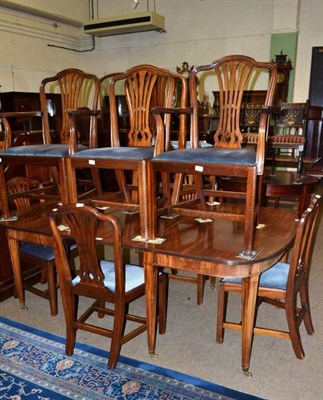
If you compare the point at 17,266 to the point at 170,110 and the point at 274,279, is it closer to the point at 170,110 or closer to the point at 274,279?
the point at 170,110

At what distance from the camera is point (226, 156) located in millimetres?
1808

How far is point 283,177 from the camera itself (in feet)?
12.9

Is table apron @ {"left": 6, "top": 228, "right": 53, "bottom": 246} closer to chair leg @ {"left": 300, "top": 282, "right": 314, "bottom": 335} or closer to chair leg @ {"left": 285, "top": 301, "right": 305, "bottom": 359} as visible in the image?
chair leg @ {"left": 285, "top": 301, "right": 305, "bottom": 359}

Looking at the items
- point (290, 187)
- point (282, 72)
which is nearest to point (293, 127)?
point (290, 187)

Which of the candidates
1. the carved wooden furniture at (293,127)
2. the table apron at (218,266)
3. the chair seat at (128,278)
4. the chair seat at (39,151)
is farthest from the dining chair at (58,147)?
the carved wooden furniture at (293,127)

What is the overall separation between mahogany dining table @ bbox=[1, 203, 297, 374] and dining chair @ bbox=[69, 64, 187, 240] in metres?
0.14

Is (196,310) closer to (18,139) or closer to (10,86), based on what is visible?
(18,139)

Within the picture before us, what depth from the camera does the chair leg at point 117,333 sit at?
192 cm

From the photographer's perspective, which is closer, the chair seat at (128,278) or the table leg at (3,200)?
the chair seat at (128,278)

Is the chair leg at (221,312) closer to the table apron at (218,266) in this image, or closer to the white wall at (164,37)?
the table apron at (218,266)

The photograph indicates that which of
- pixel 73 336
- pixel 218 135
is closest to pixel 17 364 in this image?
pixel 73 336

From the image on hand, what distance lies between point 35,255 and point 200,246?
1.25m

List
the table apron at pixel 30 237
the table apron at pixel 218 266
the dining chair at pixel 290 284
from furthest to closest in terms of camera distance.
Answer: the table apron at pixel 30 237
the dining chair at pixel 290 284
the table apron at pixel 218 266

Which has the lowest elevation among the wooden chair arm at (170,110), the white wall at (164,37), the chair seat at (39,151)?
the chair seat at (39,151)
